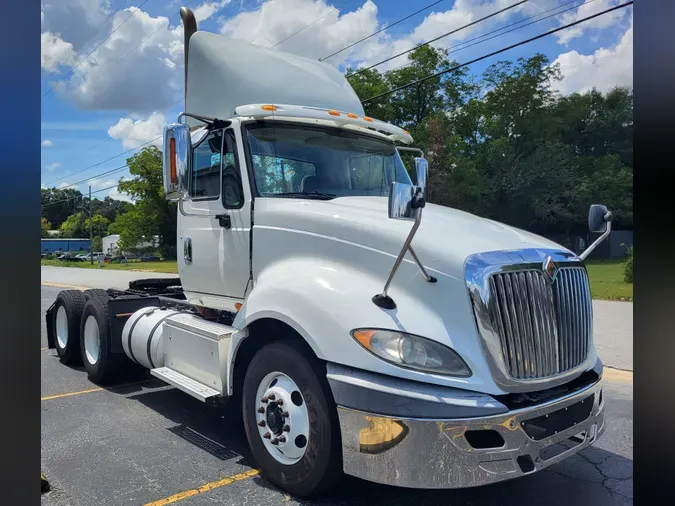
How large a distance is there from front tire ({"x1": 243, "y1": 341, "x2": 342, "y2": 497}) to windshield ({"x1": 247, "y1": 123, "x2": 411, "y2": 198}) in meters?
1.45

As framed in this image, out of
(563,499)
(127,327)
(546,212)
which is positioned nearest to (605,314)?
(563,499)

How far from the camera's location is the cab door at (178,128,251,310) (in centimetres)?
458

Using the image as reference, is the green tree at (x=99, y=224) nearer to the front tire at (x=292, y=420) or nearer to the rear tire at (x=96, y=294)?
the rear tire at (x=96, y=294)

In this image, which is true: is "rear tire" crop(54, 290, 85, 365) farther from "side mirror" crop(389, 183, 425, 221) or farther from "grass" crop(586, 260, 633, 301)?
"grass" crop(586, 260, 633, 301)

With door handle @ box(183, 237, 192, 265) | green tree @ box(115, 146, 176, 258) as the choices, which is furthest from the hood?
green tree @ box(115, 146, 176, 258)

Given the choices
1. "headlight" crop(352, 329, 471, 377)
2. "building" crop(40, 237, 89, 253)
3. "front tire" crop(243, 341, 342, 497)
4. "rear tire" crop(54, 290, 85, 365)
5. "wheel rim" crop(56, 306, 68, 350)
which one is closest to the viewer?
"building" crop(40, 237, 89, 253)

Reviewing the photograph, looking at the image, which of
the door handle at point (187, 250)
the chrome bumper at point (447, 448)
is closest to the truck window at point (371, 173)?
the door handle at point (187, 250)

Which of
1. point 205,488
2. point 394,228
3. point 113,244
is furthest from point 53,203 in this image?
point 113,244

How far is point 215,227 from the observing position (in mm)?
4895

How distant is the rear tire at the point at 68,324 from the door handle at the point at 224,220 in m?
3.82

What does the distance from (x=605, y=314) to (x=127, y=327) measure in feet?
32.2

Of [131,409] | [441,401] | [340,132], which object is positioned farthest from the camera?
[131,409]

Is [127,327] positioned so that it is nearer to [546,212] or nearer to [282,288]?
[282,288]
